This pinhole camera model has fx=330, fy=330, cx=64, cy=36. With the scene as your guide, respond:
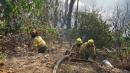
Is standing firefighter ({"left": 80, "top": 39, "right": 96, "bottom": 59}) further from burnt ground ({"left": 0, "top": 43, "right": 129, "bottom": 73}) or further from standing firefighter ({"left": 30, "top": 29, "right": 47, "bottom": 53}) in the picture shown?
standing firefighter ({"left": 30, "top": 29, "right": 47, "bottom": 53})

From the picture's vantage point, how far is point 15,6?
52.0 ft

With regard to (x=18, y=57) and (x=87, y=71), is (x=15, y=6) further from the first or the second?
(x=87, y=71)

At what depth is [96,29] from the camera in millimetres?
20250

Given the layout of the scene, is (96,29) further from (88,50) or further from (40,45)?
(88,50)

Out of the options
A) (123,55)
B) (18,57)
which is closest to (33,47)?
(18,57)

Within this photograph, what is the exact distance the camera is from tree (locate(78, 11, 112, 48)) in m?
20.0

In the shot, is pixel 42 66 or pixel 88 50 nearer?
pixel 42 66

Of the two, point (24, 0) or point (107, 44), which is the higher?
point (24, 0)

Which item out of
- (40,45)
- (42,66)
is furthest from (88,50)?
(42,66)

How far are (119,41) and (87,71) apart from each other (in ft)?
27.8

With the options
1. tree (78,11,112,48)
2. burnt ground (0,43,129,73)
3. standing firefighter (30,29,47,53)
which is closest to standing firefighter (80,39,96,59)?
burnt ground (0,43,129,73)

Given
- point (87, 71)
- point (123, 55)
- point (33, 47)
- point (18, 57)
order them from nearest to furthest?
point (87, 71) → point (18, 57) → point (123, 55) → point (33, 47)

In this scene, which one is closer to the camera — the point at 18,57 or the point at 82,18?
the point at 18,57

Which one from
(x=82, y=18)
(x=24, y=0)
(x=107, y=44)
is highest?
(x=24, y=0)
